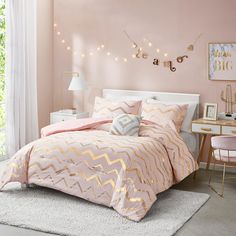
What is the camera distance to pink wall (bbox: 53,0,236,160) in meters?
5.82

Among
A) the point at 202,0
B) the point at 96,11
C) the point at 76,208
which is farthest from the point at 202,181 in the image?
the point at 96,11

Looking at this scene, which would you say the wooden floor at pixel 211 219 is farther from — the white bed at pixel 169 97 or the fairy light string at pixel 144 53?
the fairy light string at pixel 144 53

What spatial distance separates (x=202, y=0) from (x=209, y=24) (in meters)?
0.29

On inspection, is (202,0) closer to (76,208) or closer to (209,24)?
(209,24)

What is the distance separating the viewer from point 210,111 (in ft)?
18.6

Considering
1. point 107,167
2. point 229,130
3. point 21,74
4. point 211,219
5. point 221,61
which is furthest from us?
point 21,74

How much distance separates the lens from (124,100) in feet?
19.9

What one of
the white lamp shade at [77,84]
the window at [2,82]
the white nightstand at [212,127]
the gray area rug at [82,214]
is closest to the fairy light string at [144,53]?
the white lamp shade at [77,84]

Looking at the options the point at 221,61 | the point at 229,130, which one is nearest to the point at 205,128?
the point at 229,130

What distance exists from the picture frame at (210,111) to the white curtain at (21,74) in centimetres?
215

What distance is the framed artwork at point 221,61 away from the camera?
18.7ft

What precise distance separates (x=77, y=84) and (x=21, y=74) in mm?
698

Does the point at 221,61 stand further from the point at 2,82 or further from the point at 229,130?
the point at 2,82

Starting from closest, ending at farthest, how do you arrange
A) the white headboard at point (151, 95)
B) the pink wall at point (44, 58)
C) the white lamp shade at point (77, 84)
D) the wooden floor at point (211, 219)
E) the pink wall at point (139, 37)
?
the wooden floor at point (211, 219)
the pink wall at point (139, 37)
the white headboard at point (151, 95)
the white lamp shade at point (77, 84)
the pink wall at point (44, 58)
